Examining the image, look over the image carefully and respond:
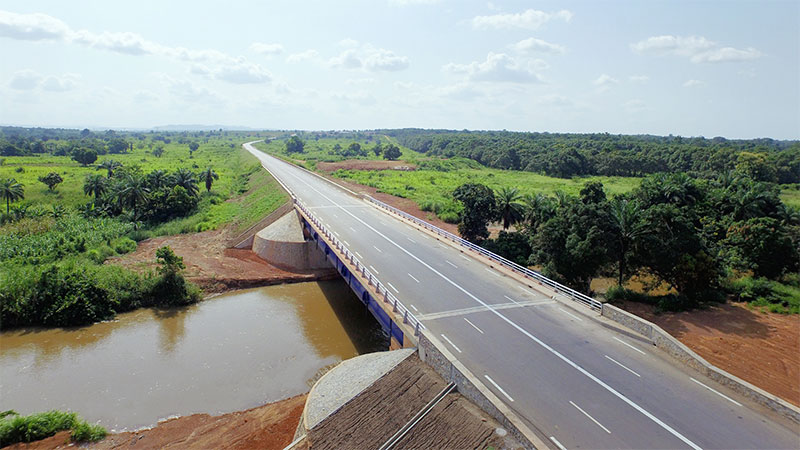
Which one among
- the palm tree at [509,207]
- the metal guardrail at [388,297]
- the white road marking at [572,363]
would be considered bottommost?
the white road marking at [572,363]

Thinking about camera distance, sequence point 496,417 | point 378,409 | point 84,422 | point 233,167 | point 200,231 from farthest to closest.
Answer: point 233,167
point 200,231
point 84,422
point 378,409
point 496,417

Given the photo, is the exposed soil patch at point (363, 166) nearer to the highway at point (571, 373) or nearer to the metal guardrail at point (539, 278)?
the metal guardrail at point (539, 278)

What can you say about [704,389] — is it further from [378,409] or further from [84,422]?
[84,422]

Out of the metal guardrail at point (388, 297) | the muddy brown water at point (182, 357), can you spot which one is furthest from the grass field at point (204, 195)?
the metal guardrail at point (388, 297)

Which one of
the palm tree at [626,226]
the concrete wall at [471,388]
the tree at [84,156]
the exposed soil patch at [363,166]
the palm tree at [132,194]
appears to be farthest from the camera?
the exposed soil patch at [363,166]

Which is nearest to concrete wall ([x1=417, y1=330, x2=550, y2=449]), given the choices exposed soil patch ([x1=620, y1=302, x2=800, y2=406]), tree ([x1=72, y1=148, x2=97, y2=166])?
exposed soil patch ([x1=620, y1=302, x2=800, y2=406])

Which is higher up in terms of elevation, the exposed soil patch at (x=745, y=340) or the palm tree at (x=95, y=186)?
the palm tree at (x=95, y=186)

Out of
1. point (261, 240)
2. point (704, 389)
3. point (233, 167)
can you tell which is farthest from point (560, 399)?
point (233, 167)
